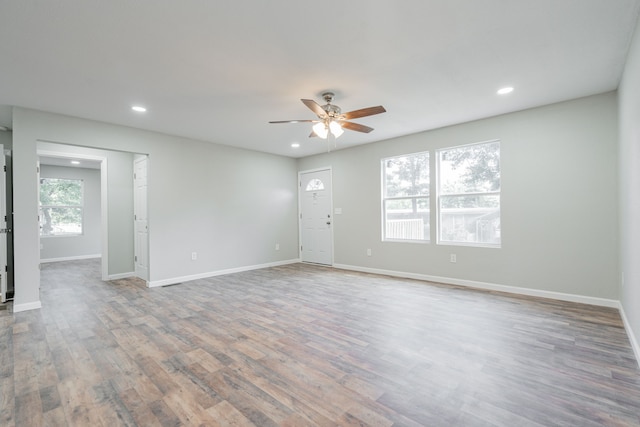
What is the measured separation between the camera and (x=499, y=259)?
4.27 m

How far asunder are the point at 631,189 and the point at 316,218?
5092mm

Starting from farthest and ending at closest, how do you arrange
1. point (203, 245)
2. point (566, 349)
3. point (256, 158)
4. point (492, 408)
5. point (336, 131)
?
point (256, 158) < point (203, 245) < point (336, 131) < point (566, 349) < point (492, 408)

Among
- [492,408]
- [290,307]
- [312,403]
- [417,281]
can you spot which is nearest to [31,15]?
[312,403]

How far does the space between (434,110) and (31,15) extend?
402 cm

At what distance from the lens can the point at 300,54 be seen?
8.39ft

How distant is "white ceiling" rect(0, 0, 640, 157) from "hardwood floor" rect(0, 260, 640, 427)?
8.27 feet

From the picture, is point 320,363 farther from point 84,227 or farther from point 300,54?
point 84,227

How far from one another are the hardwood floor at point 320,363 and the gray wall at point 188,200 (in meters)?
1.10

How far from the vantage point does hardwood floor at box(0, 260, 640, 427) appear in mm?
1736

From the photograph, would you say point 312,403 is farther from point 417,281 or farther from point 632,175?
point 417,281

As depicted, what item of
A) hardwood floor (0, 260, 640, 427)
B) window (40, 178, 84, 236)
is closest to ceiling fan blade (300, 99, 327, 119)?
hardwood floor (0, 260, 640, 427)

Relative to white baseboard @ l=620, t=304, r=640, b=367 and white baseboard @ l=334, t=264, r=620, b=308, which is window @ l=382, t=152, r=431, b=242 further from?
white baseboard @ l=620, t=304, r=640, b=367

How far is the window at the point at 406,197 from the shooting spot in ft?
16.9

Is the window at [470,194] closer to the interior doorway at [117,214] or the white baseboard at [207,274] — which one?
the white baseboard at [207,274]
